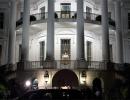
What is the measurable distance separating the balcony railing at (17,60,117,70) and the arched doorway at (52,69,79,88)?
1131mm

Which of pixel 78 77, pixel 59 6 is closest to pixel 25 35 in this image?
pixel 59 6

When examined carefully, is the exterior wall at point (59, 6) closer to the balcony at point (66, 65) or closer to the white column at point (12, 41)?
the white column at point (12, 41)

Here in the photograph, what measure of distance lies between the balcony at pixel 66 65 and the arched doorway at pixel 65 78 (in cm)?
113

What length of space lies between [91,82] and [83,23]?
6.26 m

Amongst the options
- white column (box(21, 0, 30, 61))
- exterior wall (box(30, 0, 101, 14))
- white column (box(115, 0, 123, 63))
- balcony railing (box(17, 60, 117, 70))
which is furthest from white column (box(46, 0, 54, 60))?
white column (box(115, 0, 123, 63))

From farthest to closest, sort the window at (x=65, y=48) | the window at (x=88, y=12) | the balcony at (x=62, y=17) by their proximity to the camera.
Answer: the window at (x=88, y=12) → the window at (x=65, y=48) → the balcony at (x=62, y=17)

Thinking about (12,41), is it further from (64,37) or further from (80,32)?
(80,32)

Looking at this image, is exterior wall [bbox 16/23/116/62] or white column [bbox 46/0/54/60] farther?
exterior wall [bbox 16/23/116/62]

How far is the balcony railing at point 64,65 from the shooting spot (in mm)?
34812

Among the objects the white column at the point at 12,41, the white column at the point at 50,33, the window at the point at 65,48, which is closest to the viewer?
the white column at the point at 50,33

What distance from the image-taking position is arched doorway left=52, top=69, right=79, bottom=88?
33906 mm

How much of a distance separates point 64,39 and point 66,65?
13.3ft

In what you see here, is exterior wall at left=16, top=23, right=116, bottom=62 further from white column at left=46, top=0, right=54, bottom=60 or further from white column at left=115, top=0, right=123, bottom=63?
white column at left=46, top=0, right=54, bottom=60

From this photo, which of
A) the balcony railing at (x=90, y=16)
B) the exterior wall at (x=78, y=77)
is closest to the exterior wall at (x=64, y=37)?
the balcony railing at (x=90, y=16)
